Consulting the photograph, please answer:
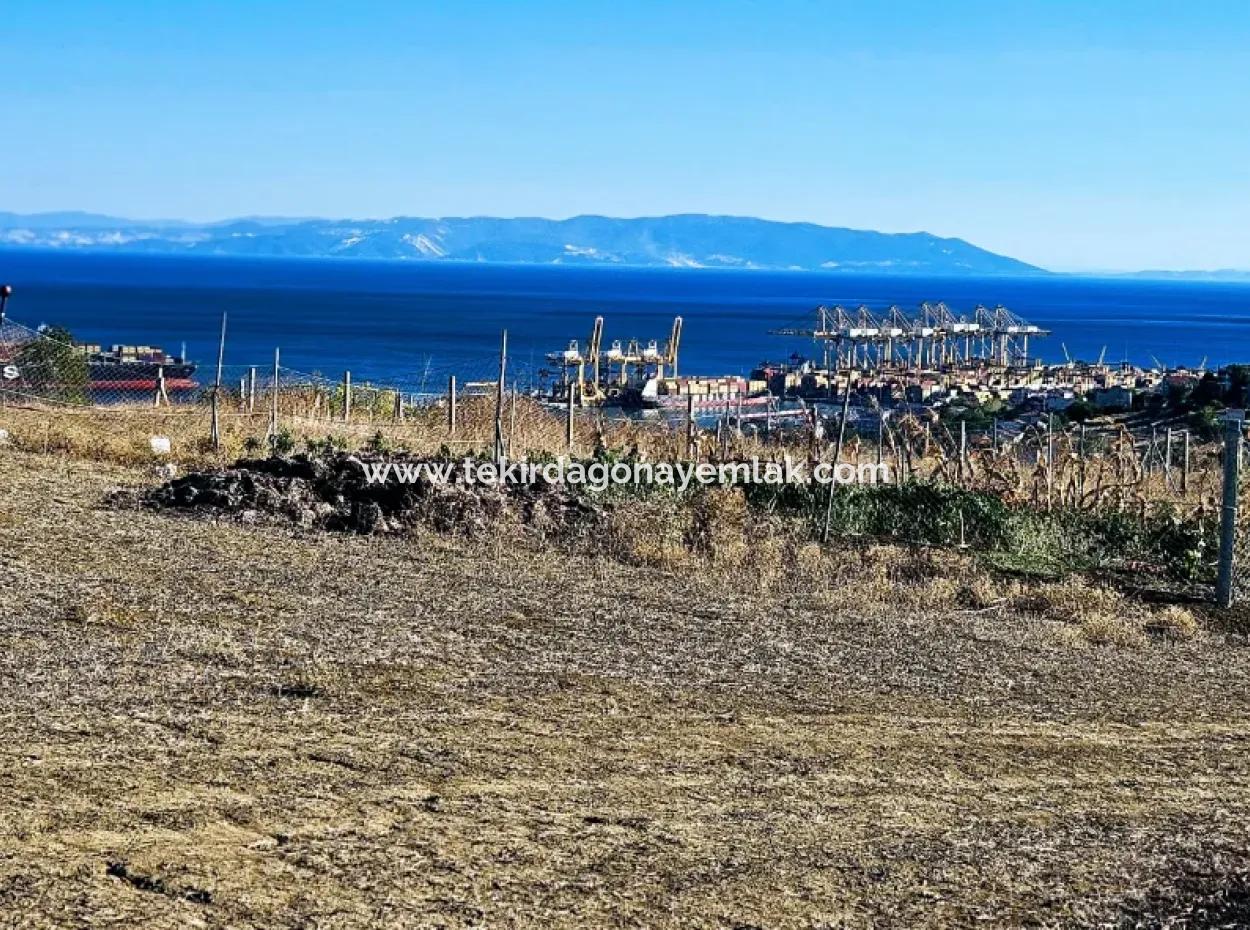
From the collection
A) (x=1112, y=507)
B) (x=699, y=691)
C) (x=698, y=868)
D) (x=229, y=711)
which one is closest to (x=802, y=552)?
(x=1112, y=507)

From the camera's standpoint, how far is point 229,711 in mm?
6871

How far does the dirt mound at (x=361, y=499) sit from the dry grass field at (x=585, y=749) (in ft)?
4.38

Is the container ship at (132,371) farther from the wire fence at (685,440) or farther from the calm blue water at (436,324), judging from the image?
the calm blue water at (436,324)

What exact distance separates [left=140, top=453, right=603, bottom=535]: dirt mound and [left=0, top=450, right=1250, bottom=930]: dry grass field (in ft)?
4.38

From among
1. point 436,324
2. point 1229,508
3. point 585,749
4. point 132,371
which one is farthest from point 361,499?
point 436,324

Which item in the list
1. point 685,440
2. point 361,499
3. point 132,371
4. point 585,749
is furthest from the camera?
point 132,371

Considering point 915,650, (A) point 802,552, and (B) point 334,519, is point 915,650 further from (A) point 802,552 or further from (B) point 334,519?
(B) point 334,519

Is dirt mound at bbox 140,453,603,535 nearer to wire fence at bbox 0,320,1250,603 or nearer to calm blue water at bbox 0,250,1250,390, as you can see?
wire fence at bbox 0,320,1250,603

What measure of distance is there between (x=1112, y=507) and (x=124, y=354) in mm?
32817

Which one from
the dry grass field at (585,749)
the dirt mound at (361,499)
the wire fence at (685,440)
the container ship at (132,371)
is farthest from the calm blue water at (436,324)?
the dry grass field at (585,749)

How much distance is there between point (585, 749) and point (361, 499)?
6776 mm

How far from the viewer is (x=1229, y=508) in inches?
438

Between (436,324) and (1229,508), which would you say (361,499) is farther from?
(436,324)

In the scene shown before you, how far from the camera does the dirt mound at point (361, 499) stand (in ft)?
41.8
